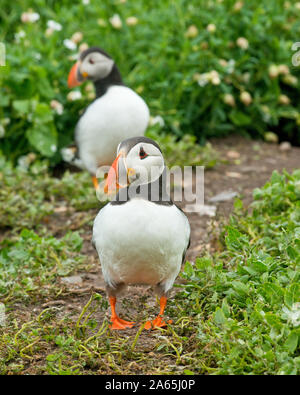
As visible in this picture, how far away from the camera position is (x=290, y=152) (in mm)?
7012

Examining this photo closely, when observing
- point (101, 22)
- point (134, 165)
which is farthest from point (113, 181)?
point (101, 22)

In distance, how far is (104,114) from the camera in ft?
17.5

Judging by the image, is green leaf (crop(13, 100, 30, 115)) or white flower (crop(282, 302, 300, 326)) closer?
white flower (crop(282, 302, 300, 326))

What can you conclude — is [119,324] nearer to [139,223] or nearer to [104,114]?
[139,223]

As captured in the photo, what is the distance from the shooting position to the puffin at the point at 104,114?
5270 millimetres

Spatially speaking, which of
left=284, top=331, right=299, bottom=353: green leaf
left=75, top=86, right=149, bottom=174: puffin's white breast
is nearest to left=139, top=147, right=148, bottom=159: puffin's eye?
left=284, top=331, right=299, bottom=353: green leaf

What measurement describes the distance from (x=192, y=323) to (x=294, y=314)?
0.70 meters

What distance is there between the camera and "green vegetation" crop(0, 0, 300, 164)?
6391 millimetres

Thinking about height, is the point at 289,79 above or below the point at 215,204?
above

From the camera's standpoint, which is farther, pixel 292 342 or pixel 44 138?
pixel 44 138

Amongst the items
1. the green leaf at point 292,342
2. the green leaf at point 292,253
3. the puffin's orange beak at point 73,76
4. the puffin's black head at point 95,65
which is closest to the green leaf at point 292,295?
the green leaf at point 292,342

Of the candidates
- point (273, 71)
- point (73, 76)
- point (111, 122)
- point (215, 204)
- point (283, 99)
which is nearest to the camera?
point (111, 122)

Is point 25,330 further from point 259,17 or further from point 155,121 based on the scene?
point 259,17

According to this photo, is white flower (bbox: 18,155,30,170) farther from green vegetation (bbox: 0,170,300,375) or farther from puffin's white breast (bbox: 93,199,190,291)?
puffin's white breast (bbox: 93,199,190,291)
